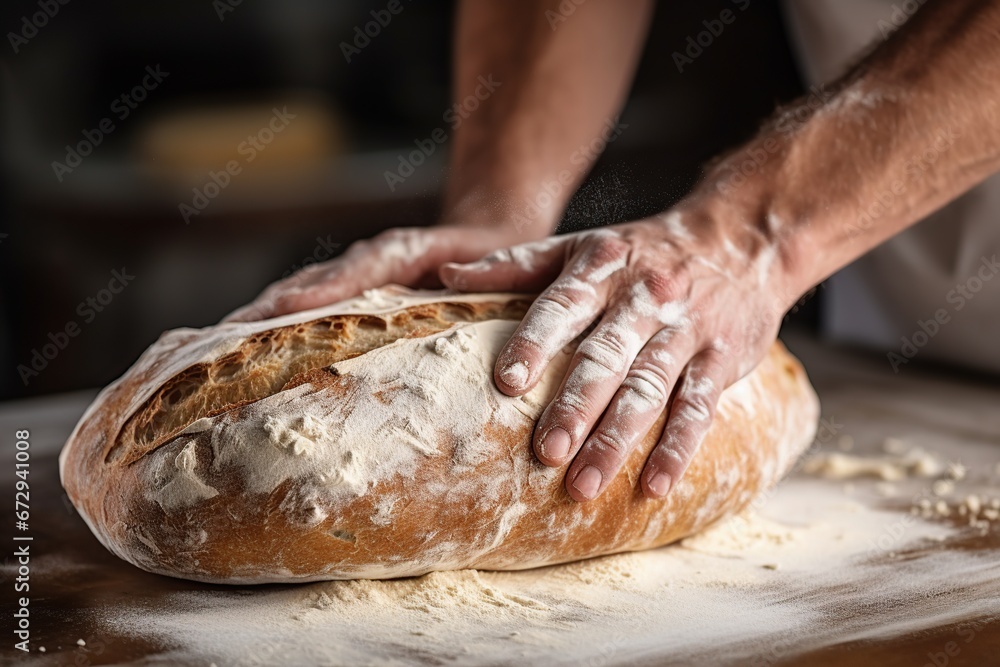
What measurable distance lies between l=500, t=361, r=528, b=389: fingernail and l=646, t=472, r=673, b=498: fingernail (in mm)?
228

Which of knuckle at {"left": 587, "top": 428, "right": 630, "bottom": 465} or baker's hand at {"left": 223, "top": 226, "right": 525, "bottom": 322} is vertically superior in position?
baker's hand at {"left": 223, "top": 226, "right": 525, "bottom": 322}

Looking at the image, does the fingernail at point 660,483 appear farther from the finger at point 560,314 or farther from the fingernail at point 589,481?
the finger at point 560,314

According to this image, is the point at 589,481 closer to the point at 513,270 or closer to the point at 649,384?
the point at 649,384

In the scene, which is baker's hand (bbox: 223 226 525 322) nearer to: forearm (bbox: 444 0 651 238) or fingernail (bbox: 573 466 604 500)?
forearm (bbox: 444 0 651 238)

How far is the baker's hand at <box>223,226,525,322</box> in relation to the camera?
1.70m

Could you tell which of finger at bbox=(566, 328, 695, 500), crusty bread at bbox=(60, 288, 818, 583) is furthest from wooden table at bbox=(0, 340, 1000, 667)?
finger at bbox=(566, 328, 695, 500)

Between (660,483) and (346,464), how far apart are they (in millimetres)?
438

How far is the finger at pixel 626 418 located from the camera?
1.38 metres

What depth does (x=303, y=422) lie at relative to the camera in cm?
132

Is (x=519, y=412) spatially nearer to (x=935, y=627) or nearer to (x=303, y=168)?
(x=935, y=627)

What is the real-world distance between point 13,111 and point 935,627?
16.8 feet

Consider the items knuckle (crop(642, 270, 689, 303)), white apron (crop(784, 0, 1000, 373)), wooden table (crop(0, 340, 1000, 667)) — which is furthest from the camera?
white apron (crop(784, 0, 1000, 373))

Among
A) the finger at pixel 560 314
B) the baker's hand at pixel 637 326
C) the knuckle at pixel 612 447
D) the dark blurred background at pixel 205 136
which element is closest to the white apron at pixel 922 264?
the baker's hand at pixel 637 326

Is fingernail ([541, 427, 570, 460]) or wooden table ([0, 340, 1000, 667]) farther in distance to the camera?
fingernail ([541, 427, 570, 460])
